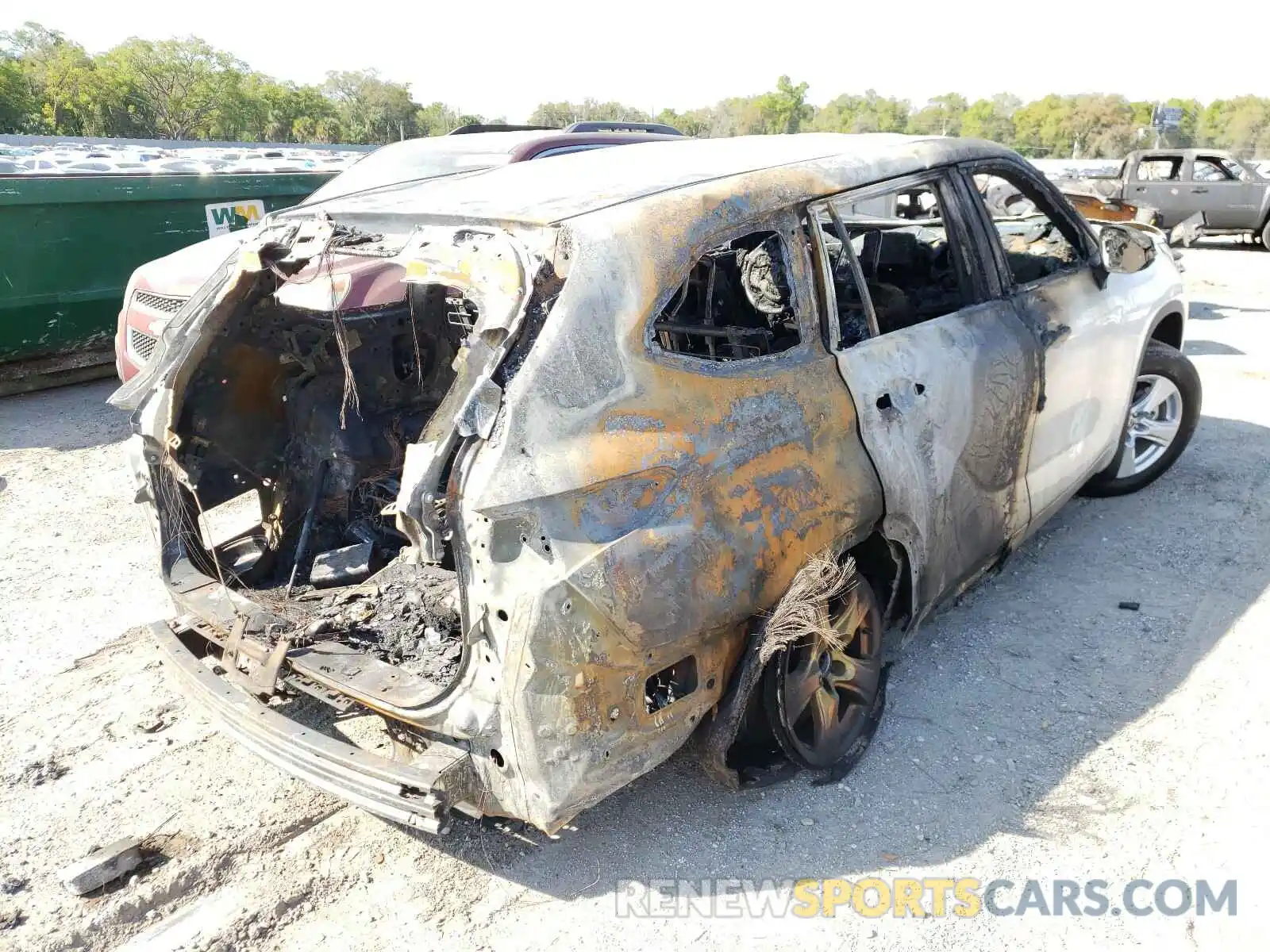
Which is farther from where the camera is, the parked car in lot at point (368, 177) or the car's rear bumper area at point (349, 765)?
the parked car in lot at point (368, 177)

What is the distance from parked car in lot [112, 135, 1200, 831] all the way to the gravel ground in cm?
30

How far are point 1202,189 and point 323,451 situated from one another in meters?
16.3

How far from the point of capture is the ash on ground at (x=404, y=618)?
2859mm

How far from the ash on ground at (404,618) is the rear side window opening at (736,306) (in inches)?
44.6

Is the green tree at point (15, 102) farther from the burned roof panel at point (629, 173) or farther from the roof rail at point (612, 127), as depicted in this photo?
→ the burned roof panel at point (629, 173)

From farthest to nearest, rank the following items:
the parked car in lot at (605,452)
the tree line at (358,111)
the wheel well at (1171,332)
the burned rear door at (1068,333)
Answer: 1. the tree line at (358,111)
2. the wheel well at (1171,332)
3. the burned rear door at (1068,333)
4. the parked car in lot at (605,452)

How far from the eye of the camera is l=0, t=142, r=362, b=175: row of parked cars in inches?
309

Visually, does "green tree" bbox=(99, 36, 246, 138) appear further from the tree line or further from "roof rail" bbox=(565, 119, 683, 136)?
"roof rail" bbox=(565, 119, 683, 136)

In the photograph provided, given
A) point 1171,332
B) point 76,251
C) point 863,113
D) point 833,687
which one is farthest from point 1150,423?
point 863,113

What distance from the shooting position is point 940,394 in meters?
3.07

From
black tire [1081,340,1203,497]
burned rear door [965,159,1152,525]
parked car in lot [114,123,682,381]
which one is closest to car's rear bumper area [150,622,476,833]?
burned rear door [965,159,1152,525]

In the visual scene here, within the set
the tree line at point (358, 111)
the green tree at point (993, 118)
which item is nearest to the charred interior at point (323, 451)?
the tree line at point (358, 111)

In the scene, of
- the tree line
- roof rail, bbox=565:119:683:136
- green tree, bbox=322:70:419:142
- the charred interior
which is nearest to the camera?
the charred interior

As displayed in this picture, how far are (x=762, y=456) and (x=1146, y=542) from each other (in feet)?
10.1
